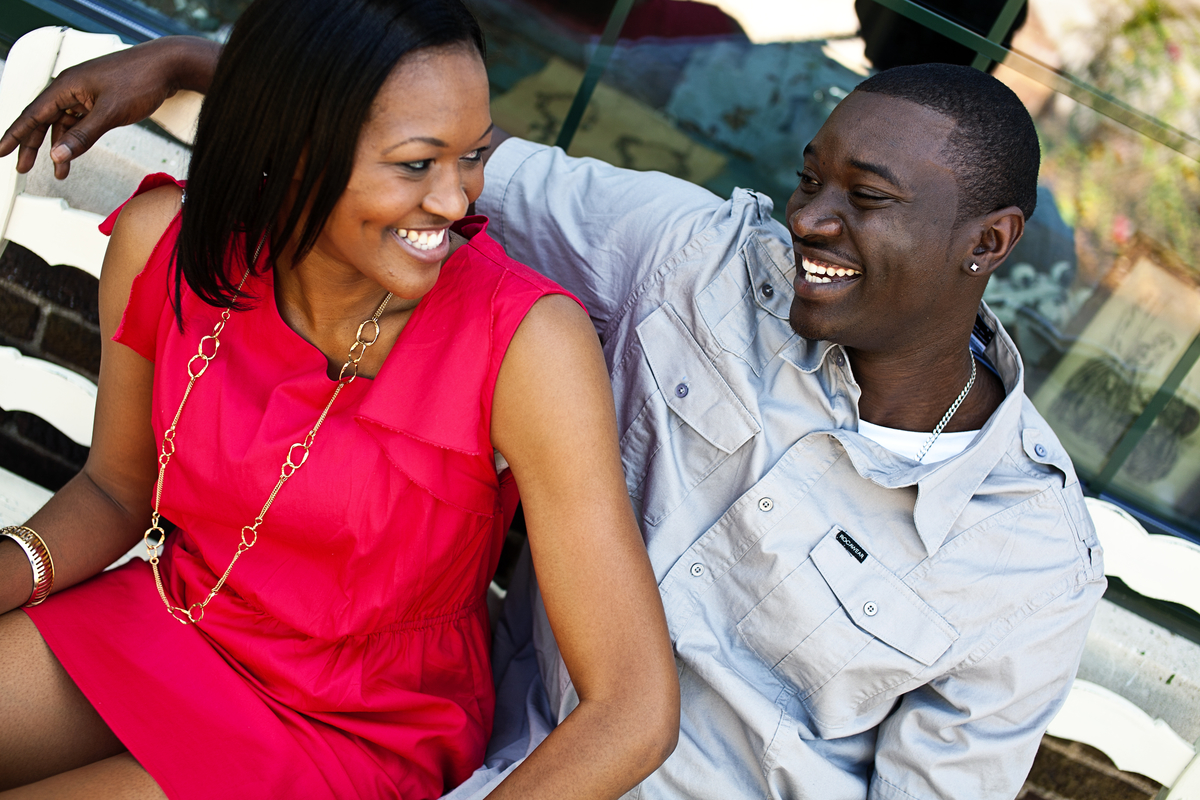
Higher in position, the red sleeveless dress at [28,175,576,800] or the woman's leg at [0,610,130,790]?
the red sleeveless dress at [28,175,576,800]

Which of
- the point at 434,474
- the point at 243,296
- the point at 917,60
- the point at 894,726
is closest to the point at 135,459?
the point at 243,296

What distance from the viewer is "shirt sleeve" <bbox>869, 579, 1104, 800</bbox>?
5.68ft

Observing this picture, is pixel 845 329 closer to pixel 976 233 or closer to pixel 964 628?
pixel 976 233

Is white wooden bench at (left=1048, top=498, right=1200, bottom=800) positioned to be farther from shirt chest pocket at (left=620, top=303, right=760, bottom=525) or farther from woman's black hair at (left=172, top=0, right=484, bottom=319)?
woman's black hair at (left=172, top=0, right=484, bottom=319)

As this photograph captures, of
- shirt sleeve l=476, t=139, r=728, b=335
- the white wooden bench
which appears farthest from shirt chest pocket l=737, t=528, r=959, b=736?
shirt sleeve l=476, t=139, r=728, b=335

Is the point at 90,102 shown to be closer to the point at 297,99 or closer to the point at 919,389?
the point at 297,99

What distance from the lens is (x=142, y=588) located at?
184cm

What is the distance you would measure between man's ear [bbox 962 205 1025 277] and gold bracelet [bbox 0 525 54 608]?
6.02ft

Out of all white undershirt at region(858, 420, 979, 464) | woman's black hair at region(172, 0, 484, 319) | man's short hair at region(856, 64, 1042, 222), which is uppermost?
man's short hair at region(856, 64, 1042, 222)

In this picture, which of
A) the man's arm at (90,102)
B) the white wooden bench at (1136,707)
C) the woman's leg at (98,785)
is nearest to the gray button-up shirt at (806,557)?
the white wooden bench at (1136,707)

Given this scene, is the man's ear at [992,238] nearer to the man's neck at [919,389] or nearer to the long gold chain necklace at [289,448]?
the man's neck at [919,389]

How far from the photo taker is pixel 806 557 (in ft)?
5.99

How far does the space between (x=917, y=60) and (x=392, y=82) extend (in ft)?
5.94

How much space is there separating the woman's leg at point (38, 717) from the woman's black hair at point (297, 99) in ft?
2.76
